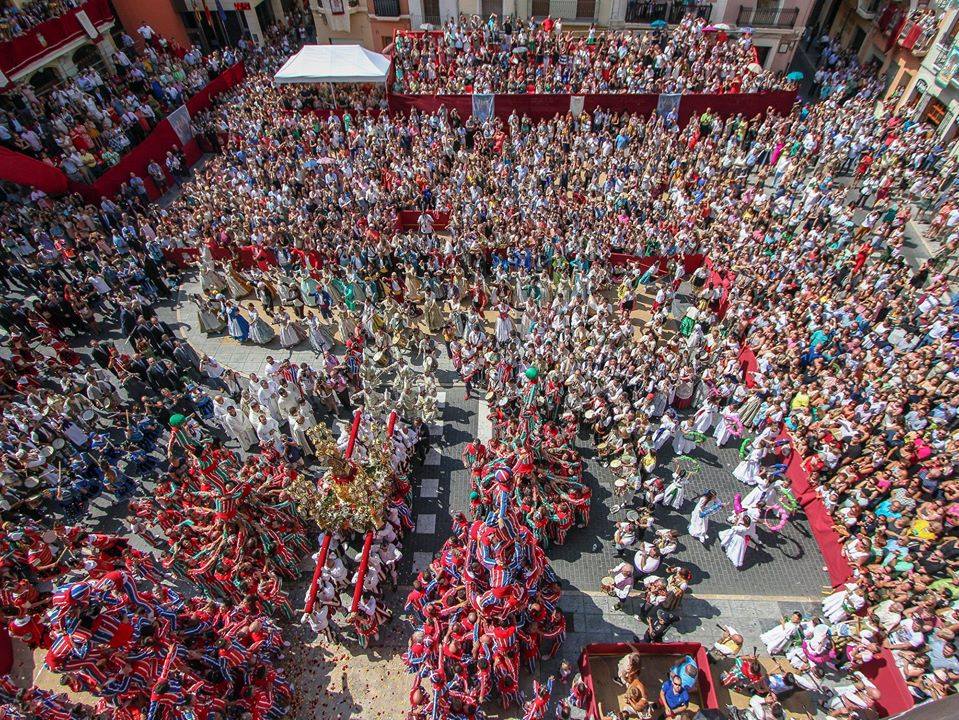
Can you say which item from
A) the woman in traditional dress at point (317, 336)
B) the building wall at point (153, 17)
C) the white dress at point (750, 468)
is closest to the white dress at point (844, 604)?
the white dress at point (750, 468)

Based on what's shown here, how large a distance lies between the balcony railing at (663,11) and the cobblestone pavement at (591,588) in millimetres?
27852

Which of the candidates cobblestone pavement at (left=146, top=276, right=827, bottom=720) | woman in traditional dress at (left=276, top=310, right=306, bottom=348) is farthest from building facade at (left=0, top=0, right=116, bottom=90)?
cobblestone pavement at (left=146, top=276, right=827, bottom=720)

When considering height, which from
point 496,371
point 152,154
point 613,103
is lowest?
point 152,154

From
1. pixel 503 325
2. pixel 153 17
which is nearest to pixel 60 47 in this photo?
pixel 153 17

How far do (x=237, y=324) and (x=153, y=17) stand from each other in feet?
95.1

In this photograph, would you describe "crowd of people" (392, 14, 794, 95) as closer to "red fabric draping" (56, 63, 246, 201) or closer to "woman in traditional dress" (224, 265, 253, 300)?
"red fabric draping" (56, 63, 246, 201)

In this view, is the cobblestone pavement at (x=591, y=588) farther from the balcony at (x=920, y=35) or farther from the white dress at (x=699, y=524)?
the balcony at (x=920, y=35)

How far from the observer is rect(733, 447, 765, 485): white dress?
1348 cm

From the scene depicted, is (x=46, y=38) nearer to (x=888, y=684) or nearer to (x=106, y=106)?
(x=106, y=106)

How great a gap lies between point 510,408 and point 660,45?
84.2 ft

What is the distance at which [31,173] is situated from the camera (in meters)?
A: 23.0

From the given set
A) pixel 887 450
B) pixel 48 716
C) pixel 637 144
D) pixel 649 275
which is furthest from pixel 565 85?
pixel 48 716

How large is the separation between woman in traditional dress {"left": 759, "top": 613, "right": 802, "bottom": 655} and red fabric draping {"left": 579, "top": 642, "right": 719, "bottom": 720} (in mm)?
1387

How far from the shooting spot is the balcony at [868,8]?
107ft
